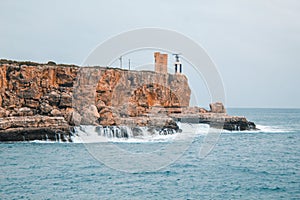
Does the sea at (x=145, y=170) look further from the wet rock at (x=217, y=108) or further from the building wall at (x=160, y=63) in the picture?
the building wall at (x=160, y=63)

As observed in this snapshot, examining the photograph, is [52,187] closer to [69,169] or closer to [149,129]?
[69,169]

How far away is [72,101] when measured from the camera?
39.4m

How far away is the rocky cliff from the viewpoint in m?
33.4

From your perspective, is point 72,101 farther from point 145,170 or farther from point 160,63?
point 145,170

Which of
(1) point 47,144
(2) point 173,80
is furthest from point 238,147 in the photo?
(2) point 173,80

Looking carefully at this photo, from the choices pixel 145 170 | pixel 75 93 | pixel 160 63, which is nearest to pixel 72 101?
pixel 75 93

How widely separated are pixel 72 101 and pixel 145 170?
19.6m

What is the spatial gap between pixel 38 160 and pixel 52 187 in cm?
705

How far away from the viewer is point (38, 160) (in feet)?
78.8

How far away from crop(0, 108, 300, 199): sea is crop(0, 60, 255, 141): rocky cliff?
1947mm

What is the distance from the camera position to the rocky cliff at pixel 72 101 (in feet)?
109

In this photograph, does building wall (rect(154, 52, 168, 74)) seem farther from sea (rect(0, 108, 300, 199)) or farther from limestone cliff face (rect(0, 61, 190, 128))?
sea (rect(0, 108, 300, 199))

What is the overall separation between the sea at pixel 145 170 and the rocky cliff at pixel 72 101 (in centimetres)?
195

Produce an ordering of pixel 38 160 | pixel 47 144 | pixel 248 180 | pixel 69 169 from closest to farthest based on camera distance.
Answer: pixel 248 180, pixel 69 169, pixel 38 160, pixel 47 144
